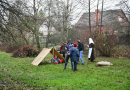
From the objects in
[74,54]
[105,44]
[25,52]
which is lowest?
[25,52]

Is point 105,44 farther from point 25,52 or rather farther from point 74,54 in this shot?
point 25,52

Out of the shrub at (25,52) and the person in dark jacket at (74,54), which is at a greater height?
the person in dark jacket at (74,54)

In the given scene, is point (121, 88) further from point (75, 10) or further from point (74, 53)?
point (75, 10)

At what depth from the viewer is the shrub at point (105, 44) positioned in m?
13.9

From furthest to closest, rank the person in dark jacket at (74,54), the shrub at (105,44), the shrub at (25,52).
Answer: the shrub at (25,52)
the shrub at (105,44)
the person in dark jacket at (74,54)

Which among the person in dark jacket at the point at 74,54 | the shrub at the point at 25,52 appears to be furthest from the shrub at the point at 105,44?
the shrub at the point at 25,52

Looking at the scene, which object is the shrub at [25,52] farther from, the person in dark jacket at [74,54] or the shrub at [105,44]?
the person in dark jacket at [74,54]

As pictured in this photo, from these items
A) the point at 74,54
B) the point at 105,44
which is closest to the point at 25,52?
the point at 105,44

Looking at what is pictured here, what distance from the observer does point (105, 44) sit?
14.2 m

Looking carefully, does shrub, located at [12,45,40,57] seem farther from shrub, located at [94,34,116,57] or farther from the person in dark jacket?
the person in dark jacket

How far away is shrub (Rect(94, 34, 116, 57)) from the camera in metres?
13.9

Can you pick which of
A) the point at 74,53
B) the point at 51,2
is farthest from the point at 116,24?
the point at 74,53

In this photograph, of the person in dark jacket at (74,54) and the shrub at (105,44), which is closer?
the person in dark jacket at (74,54)

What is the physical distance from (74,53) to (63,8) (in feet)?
47.5
